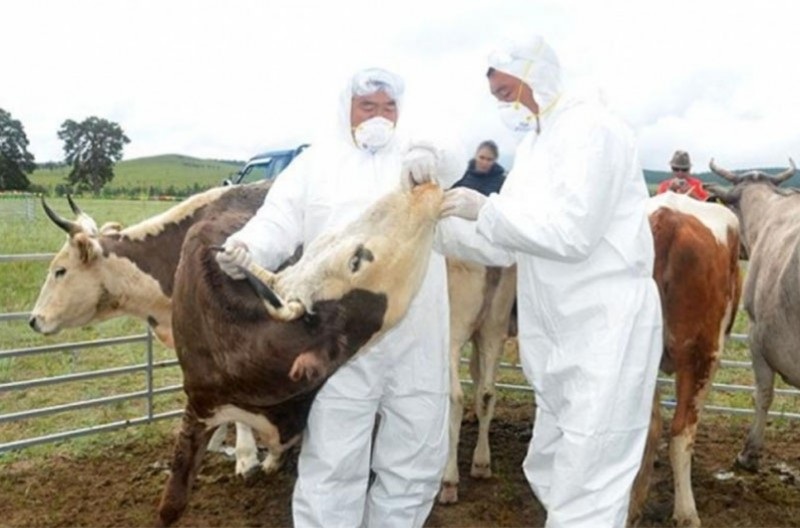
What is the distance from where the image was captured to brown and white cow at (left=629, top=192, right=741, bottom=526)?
4.44m

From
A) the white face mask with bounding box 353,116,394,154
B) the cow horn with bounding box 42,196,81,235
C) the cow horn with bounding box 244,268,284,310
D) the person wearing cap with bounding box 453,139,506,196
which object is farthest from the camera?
the person wearing cap with bounding box 453,139,506,196

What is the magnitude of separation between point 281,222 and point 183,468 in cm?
113

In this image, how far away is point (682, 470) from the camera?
4.59 m

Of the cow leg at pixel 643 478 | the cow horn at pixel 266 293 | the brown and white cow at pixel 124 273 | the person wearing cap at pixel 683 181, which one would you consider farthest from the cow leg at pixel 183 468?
the person wearing cap at pixel 683 181

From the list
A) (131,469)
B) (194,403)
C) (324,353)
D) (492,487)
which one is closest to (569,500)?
(324,353)

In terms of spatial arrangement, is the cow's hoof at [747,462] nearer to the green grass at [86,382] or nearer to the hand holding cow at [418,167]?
the green grass at [86,382]

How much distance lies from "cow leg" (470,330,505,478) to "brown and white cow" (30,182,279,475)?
4.30ft

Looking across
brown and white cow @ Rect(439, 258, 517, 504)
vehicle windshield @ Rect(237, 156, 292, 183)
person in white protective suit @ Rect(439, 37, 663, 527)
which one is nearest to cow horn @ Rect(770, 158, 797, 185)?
brown and white cow @ Rect(439, 258, 517, 504)

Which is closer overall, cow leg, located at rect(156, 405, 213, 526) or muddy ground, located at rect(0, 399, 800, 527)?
cow leg, located at rect(156, 405, 213, 526)

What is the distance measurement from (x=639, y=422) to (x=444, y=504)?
2.27 metres

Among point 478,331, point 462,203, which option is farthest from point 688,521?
point 462,203

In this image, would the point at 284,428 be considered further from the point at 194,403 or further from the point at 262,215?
the point at 262,215

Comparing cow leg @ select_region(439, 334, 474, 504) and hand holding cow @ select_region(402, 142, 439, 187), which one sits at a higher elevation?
hand holding cow @ select_region(402, 142, 439, 187)

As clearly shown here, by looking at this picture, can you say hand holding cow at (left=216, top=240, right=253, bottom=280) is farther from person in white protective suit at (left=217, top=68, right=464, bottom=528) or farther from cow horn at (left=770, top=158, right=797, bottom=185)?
cow horn at (left=770, top=158, right=797, bottom=185)
